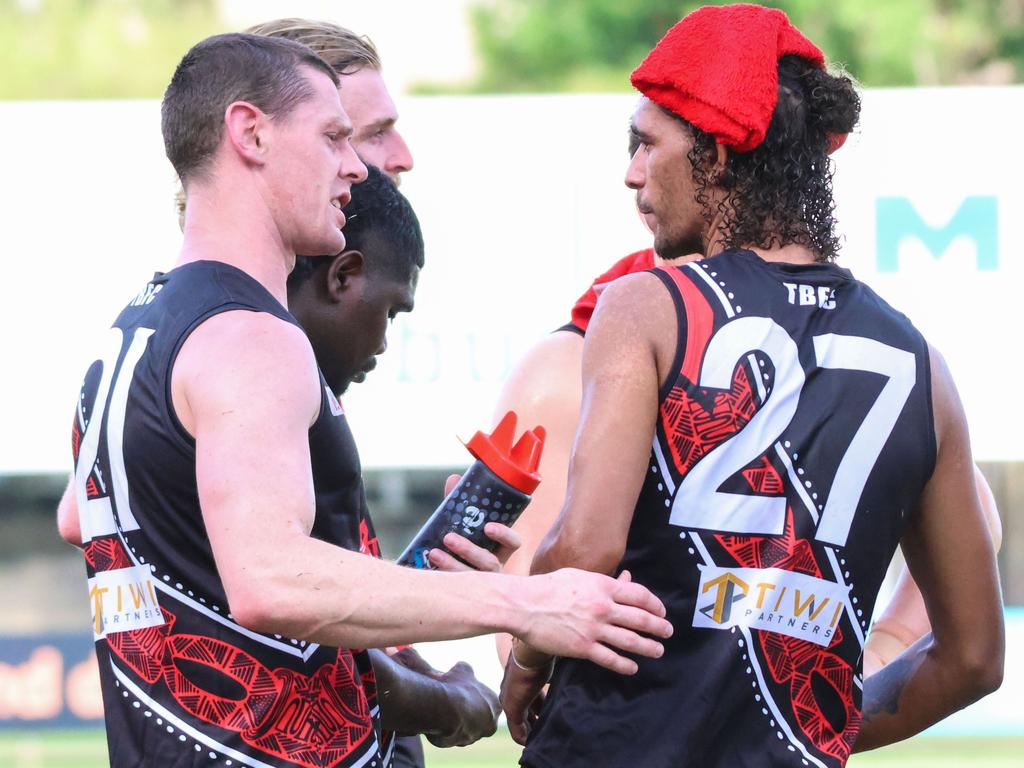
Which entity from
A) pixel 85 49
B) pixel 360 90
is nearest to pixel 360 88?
pixel 360 90

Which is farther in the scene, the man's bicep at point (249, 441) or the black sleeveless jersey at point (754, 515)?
the black sleeveless jersey at point (754, 515)

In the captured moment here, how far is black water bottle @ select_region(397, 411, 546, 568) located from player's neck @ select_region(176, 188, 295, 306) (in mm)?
398

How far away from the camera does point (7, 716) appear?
823cm

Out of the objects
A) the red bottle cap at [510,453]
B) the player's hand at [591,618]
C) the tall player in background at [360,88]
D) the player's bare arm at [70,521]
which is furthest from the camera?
the tall player in background at [360,88]

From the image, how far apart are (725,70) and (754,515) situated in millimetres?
671

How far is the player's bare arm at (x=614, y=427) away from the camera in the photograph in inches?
80.5

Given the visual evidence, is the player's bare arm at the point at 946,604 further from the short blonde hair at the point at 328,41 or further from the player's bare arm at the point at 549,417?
the short blonde hair at the point at 328,41

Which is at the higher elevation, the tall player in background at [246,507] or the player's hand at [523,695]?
the tall player in background at [246,507]

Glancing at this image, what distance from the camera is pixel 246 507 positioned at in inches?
71.4

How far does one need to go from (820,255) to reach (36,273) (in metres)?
5.87

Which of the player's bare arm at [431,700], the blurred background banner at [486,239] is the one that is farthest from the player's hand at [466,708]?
the blurred background banner at [486,239]

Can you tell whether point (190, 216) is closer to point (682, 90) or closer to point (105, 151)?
point (682, 90)

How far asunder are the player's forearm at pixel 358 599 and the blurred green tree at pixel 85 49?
1806 centimetres

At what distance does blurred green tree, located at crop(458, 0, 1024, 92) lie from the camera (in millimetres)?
15914
